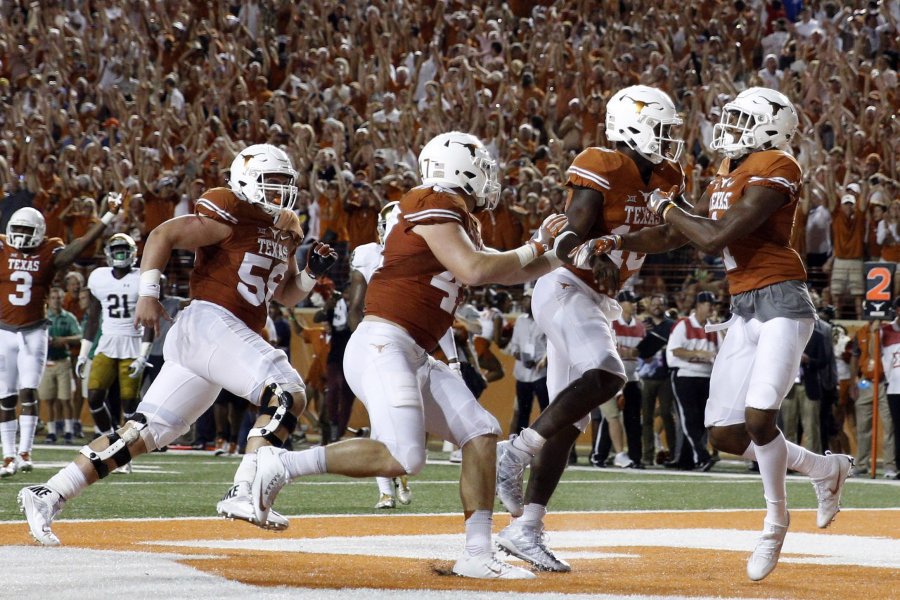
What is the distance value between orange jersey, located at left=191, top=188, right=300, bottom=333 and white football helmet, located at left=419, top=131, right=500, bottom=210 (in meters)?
1.44

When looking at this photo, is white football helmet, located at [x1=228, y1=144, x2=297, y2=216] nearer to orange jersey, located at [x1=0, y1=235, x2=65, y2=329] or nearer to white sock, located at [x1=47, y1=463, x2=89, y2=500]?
white sock, located at [x1=47, y1=463, x2=89, y2=500]

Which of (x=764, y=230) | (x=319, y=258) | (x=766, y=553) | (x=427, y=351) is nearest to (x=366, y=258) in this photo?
(x=319, y=258)

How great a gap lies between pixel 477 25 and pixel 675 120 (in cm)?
1381

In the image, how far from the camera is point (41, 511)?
632cm

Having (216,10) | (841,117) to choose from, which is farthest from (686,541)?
(216,10)

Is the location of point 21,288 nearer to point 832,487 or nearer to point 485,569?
point 485,569

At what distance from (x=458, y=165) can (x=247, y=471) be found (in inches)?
68.2

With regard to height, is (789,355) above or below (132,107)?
below

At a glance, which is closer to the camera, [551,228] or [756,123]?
[551,228]

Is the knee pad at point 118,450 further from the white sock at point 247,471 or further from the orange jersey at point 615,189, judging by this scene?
the orange jersey at point 615,189

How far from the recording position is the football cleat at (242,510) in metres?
5.84

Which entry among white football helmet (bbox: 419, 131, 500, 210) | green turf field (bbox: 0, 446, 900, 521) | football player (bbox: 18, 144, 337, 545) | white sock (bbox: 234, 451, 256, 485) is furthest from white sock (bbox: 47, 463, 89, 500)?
white football helmet (bbox: 419, 131, 500, 210)

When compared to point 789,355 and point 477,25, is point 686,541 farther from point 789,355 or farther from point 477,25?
point 477,25

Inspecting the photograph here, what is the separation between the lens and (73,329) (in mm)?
16859
